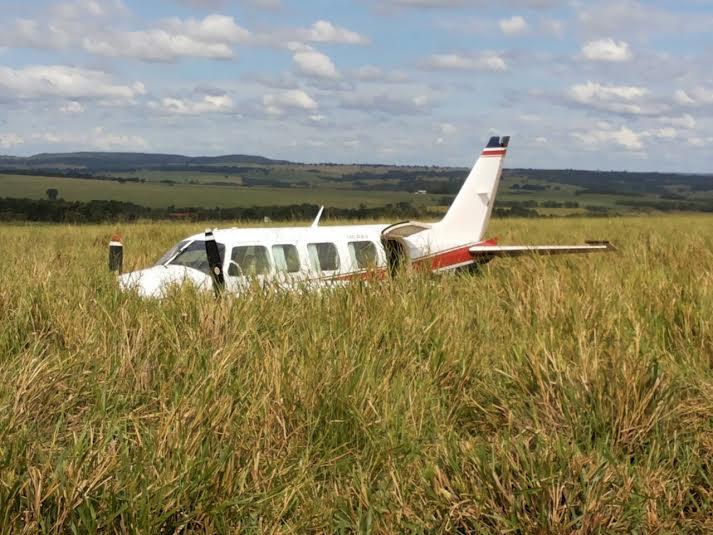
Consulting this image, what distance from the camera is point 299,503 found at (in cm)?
391

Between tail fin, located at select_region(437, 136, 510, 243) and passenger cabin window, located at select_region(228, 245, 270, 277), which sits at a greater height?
tail fin, located at select_region(437, 136, 510, 243)

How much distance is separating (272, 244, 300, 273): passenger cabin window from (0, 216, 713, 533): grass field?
14.2 feet

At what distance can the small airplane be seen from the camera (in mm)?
10633

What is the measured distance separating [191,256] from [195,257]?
0.22 ft

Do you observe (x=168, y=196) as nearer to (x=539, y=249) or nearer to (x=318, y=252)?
(x=318, y=252)

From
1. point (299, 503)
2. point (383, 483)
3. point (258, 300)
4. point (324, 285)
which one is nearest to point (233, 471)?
point (299, 503)

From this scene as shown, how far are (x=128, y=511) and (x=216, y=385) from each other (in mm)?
1457

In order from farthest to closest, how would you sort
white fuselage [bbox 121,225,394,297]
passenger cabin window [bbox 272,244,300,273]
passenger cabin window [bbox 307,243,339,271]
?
passenger cabin window [bbox 307,243,339,271] → passenger cabin window [bbox 272,244,300,273] → white fuselage [bbox 121,225,394,297]

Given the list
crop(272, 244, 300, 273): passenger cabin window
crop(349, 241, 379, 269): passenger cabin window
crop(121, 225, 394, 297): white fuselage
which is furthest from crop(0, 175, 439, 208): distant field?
crop(272, 244, 300, 273): passenger cabin window

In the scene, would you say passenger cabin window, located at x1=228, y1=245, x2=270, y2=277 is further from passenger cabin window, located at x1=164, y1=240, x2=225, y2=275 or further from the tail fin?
the tail fin

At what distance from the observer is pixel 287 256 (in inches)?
Answer: 477

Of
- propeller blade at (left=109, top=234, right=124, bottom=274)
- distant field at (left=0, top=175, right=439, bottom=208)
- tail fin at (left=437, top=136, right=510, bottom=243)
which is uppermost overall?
tail fin at (left=437, top=136, right=510, bottom=243)

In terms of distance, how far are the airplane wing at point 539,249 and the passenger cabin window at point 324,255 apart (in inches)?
124

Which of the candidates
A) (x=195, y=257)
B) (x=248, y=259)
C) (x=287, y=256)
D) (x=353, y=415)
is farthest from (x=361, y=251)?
(x=353, y=415)
